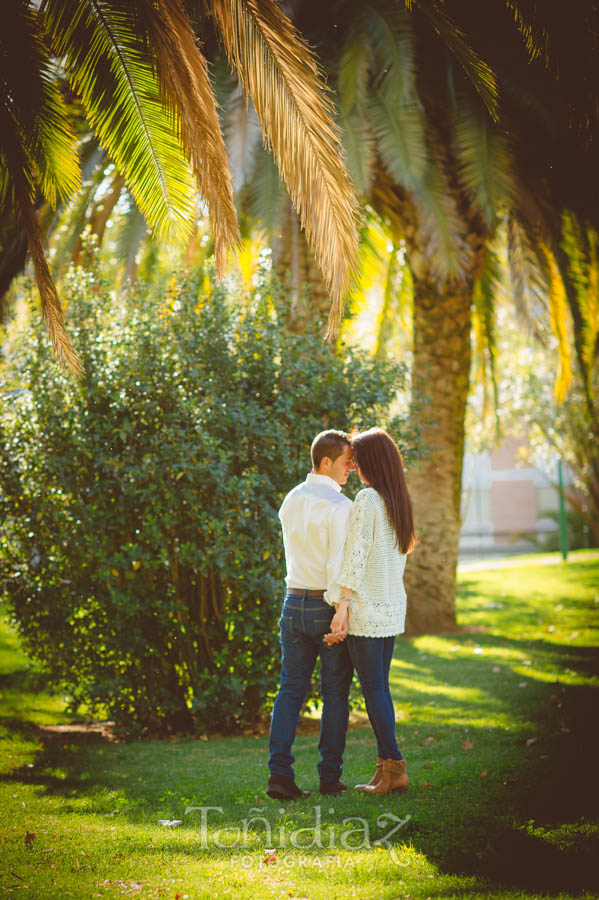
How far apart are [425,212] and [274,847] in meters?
7.11

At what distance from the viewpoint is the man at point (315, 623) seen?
186 inches

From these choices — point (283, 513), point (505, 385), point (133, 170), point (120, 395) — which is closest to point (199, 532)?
point (120, 395)

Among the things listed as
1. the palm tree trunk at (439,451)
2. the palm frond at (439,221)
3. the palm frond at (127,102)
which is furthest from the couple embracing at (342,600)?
the palm tree trunk at (439,451)

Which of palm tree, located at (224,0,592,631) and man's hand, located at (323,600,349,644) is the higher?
palm tree, located at (224,0,592,631)

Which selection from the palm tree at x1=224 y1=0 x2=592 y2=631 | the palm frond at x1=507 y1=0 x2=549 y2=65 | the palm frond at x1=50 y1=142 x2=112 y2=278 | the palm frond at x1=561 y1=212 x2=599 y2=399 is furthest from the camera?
the palm frond at x1=50 y1=142 x2=112 y2=278

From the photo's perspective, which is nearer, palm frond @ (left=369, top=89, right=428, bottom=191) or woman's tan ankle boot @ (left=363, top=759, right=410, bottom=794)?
woman's tan ankle boot @ (left=363, top=759, right=410, bottom=794)

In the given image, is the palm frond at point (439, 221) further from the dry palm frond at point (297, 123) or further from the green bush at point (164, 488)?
the dry palm frond at point (297, 123)

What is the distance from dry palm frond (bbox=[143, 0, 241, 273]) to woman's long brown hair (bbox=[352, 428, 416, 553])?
1.35m

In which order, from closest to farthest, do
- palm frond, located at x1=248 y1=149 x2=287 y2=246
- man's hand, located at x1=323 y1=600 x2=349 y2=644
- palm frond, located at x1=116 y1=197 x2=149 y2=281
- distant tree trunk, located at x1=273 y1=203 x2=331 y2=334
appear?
man's hand, located at x1=323 y1=600 x2=349 y2=644 < palm frond, located at x1=248 y1=149 x2=287 y2=246 < distant tree trunk, located at x1=273 y1=203 x2=331 y2=334 < palm frond, located at x1=116 y1=197 x2=149 y2=281

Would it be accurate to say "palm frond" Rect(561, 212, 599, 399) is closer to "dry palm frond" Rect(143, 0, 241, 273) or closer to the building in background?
"dry palm frond" Rect(143, 0, 241, 273)

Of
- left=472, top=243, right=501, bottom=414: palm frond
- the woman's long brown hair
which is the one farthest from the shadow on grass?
left=472, top=243, right=501, bottom=414: palm frond

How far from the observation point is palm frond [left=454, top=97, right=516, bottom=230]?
360 inches

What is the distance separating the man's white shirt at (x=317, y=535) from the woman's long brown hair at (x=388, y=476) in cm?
21

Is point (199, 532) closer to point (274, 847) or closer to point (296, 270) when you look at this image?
point (274, 847)
